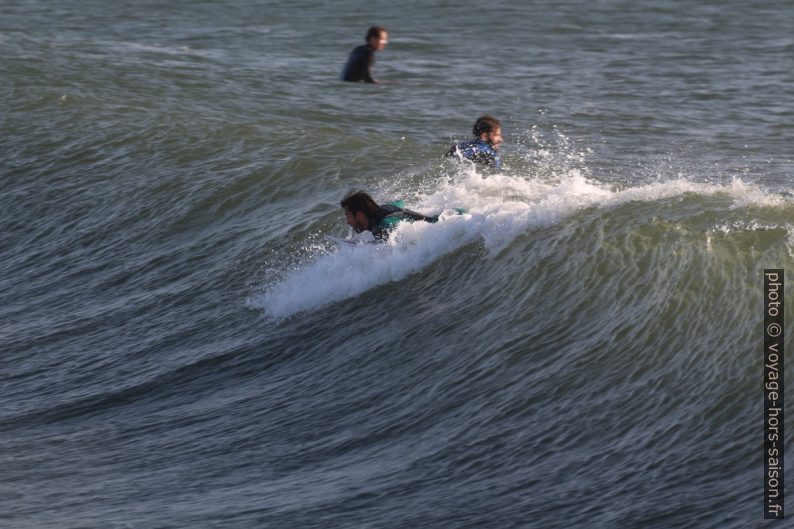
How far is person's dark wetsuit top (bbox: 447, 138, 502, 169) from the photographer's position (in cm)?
1460

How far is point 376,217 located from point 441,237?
0.72 m

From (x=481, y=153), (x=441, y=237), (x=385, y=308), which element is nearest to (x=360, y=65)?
(x=481, y=153)

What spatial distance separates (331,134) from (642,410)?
412 inches

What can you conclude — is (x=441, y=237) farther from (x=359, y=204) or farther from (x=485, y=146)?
(x=485, y=146)

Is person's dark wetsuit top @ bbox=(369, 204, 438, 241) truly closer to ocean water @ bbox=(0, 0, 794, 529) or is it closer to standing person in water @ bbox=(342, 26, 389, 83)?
ocean water @ bbox=(0, 0, 794, 529)

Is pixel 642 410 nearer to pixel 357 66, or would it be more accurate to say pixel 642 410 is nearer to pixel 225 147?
pixel 357 66

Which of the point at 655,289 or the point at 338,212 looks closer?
the point at 655,289

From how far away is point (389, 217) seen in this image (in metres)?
12.1

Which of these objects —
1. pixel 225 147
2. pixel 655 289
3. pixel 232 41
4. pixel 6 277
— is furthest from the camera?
pixel 232 41

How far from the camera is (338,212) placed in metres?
14.4

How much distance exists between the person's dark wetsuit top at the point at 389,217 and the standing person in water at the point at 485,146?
261 centimetres

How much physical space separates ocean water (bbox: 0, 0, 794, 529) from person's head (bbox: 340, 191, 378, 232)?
0.38m

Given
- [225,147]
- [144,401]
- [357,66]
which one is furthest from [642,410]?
[225,147]

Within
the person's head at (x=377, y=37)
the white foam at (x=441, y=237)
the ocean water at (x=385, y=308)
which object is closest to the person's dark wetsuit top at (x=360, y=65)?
the person's head at (x=377, y=37)
